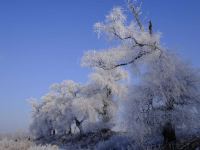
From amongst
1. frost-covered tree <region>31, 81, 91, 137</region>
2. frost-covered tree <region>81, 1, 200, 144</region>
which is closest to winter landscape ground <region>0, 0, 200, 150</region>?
frost-covered tree <region>81, 1, 200, 144</region>

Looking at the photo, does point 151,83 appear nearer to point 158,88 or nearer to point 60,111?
point 158,88

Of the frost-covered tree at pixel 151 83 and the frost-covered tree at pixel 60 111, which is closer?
the frost-covered tree at pixel 151 83

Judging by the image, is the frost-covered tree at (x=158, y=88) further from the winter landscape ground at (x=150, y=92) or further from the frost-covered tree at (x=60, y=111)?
the frost-covered tree at (x=60, y=111)

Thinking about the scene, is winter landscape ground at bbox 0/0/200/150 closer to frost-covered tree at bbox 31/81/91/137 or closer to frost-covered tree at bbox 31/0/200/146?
frost-covered tree at bbox 31/0/200/146

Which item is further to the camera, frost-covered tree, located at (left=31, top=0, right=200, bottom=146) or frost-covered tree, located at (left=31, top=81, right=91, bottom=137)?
frost-covered tree, located at (left=31, top=81, right=91, bottom=137)

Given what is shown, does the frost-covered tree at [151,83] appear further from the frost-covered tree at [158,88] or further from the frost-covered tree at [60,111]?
the frost-covered tree at [60,111]

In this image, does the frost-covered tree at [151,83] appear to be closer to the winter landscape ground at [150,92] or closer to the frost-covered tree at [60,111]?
the winter landscape ground at [150,92]

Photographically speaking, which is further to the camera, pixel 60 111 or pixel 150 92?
pixel 60 111

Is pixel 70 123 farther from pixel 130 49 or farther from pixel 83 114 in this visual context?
pixel 130 49

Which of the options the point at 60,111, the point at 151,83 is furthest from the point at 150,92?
the point at 60,111

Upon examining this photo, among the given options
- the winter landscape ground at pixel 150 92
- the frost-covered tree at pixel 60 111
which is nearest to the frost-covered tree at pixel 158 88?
the winter landscape ground at pixel 150 92

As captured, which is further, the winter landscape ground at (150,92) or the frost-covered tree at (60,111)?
the frost-covered tree at (60,111)

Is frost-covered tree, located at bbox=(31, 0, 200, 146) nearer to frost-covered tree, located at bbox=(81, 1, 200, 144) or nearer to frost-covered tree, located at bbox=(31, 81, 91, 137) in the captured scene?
frost-covered tree, located at bbox=(81, 1, 200, 144)

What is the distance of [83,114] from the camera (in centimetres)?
4850
